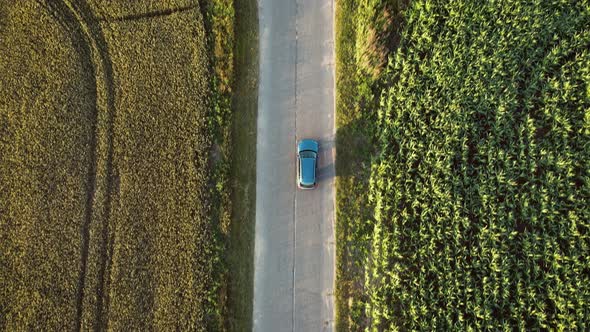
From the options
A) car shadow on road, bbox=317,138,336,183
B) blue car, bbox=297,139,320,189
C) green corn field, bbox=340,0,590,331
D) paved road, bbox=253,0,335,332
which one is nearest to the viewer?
green corn field, bbox=340,0,590,331

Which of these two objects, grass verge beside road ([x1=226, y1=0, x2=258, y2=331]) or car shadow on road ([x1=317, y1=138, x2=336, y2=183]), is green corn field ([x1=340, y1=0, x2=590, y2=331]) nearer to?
car shadow on road ([x1=317, y1=138, x2=336, y2=183])

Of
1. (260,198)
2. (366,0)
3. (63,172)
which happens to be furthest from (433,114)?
(63,172)

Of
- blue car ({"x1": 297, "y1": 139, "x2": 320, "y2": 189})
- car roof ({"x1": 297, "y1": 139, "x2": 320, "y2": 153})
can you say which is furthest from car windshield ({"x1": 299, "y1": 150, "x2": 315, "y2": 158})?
car roof ({"x1": 297, "y1": 139, "x2": 320, "y2": 153})

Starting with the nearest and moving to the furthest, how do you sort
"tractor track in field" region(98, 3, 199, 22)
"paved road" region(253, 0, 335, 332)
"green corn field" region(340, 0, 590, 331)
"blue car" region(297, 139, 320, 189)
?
"green corn field" region(340, 0, 590, 331)
"paved road" region(253, 0, 335, 332)
"blue car" region(297, 139, 320, 189)
"tractor track in field" region(98, 3, 199, 22)

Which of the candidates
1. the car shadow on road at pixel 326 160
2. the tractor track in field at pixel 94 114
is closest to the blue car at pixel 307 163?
the car shadow on road at pixel 326 160

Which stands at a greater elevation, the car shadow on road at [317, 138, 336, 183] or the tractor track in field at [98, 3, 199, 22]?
the tractor track in field at [98, 3, 199, 22]

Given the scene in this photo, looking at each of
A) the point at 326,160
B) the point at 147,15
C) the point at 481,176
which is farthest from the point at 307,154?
the point at 147,15
